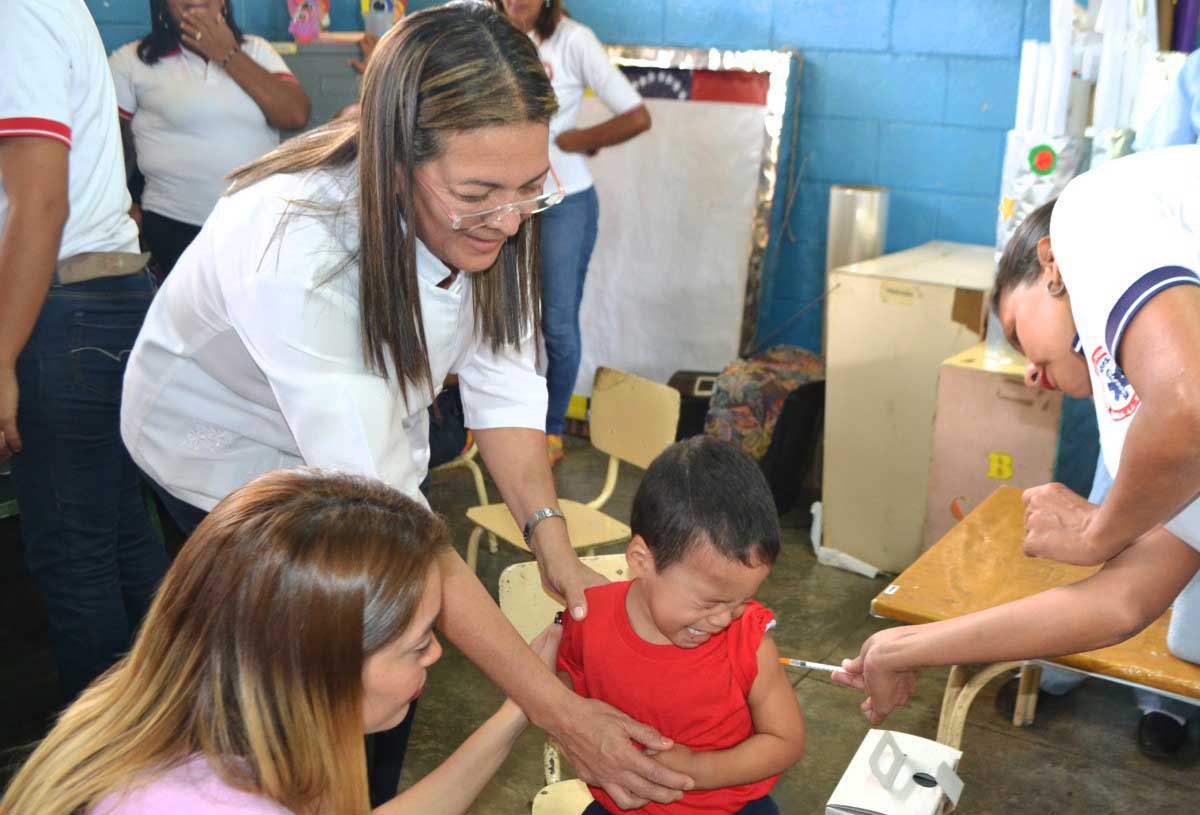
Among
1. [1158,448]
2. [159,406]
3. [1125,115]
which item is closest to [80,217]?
[159,406]

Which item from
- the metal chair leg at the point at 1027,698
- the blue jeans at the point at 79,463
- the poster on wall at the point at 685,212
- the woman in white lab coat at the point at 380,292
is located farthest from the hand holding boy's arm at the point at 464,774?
the poster on wall at the point at 685,212

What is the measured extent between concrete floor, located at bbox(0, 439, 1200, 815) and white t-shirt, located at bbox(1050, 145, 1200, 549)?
52.9 inches

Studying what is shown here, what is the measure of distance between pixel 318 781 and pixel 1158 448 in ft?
3.05

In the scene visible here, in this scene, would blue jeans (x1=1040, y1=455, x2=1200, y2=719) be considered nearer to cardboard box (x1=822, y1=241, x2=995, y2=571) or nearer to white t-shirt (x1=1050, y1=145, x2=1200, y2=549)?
cardboard box (x1=822, y1=241, x2=995, y2=571)

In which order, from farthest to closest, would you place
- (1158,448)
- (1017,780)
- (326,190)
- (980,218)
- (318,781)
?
(980,218) → (1017,780) → (326,190) → (1158,448) → (318,781)

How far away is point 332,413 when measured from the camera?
1.38 meters

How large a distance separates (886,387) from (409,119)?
2554 mm

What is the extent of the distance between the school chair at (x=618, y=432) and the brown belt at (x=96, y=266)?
Answer: 1.00 metres

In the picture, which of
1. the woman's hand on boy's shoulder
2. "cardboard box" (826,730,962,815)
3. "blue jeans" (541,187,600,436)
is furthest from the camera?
"blue jeans" (541,187,600,436)

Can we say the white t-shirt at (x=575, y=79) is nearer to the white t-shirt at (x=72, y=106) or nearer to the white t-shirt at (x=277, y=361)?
the white t-shirt at (x=72, y=106)

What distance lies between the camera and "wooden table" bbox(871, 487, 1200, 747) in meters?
1.84

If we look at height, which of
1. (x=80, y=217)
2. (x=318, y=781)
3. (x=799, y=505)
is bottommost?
(x=799, y=505)

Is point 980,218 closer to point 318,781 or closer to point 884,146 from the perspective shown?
point 884,146

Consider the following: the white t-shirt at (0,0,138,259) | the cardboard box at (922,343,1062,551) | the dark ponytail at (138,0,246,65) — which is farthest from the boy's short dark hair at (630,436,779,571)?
the dark ponytail at (138,0,246,65)
